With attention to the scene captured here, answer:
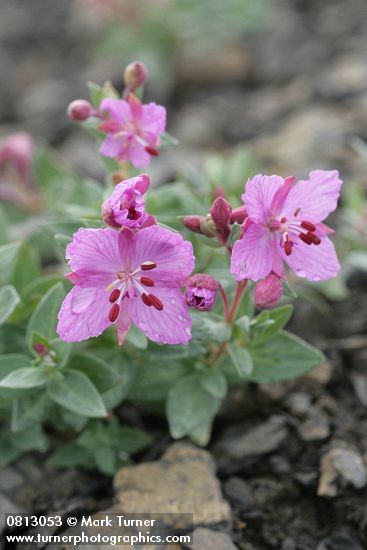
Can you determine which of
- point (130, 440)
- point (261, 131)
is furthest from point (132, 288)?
point (261, 131)

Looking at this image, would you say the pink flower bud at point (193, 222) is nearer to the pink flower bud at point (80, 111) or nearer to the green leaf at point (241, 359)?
the green leaf at point (241, 359)

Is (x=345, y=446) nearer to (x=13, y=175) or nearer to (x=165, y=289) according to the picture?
(x=165, y=289)

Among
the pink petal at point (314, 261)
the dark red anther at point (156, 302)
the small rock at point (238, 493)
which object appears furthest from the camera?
the small rock at point (238, 493)

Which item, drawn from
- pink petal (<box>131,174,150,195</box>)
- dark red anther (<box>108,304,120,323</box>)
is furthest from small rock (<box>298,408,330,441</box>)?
pink petal (<box>131,174,150,195</box>)

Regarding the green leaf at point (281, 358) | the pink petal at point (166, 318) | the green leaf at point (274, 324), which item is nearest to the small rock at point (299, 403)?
the green leaf at point (281, 358)

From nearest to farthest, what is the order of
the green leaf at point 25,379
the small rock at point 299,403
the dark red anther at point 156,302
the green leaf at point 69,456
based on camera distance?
the dark red anther at point 156,302 → the green leaf at point 25,379 → the green leaf at point 69,456 → the small rock at point 299,403

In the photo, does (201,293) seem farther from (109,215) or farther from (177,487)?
(177,487)

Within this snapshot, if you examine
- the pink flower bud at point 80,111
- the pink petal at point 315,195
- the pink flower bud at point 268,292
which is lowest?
the pink flower bud at point 268,292
